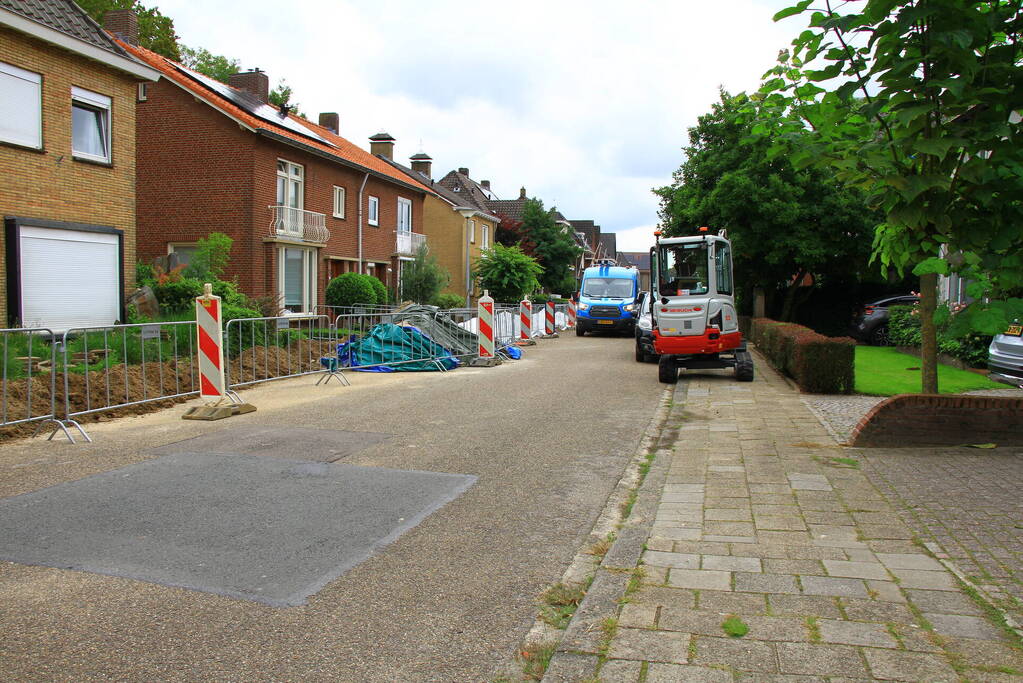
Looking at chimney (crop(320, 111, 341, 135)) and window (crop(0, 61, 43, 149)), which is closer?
window (crop(0, 61, 43, 149))

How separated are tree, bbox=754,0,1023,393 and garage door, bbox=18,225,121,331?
14151 millimetres

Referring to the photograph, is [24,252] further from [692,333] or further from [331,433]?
[692,333]

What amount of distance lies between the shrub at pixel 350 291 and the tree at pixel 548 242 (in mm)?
22812

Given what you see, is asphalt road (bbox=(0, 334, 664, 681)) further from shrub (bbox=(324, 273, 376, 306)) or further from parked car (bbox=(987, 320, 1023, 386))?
shrub (bbox=(324, 273, 376, 306))

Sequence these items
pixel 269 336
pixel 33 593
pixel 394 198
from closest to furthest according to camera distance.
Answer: pixel 33 593
pixel 269 336
pixel 394 198

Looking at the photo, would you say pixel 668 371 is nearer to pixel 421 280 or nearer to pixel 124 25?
pixel 421 280

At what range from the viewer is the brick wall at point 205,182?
23953 millimetres

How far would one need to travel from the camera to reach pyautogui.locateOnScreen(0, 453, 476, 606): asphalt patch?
4.41m

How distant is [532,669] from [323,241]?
82.9ft

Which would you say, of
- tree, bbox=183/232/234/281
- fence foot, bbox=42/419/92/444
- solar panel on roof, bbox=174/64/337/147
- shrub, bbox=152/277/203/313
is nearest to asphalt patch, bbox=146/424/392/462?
fence foot, bbox=42/419/92/444

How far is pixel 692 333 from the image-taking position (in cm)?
1411

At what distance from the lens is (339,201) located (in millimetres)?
29609

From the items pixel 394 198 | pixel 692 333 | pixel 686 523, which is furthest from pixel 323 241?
pixel 686 523

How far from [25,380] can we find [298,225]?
17.6 metres
